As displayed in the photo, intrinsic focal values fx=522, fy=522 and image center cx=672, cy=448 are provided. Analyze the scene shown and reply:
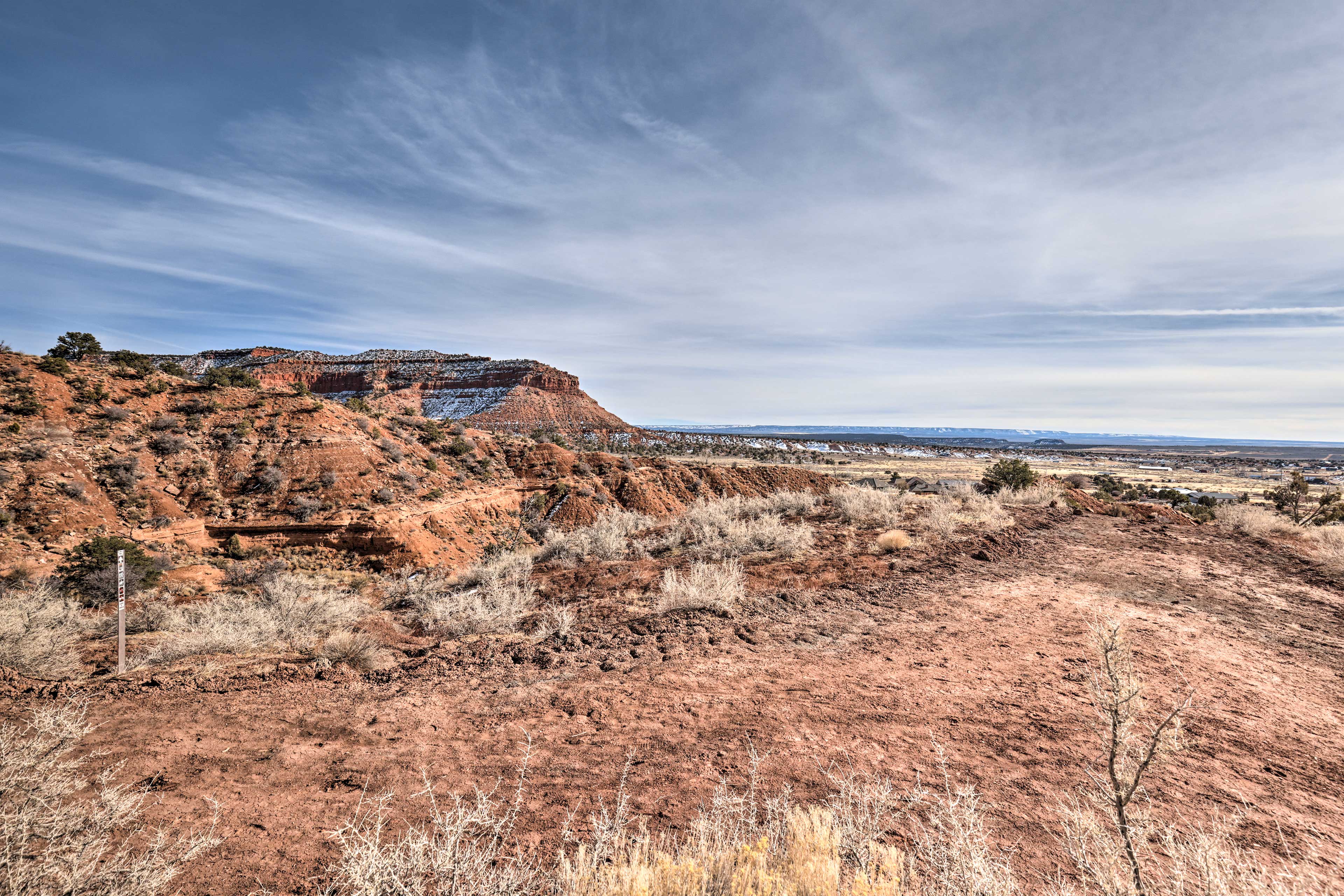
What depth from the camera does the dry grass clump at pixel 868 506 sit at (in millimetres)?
14242

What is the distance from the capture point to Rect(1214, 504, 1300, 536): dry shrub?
13.7 meters

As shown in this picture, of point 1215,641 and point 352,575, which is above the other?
point 1215,641

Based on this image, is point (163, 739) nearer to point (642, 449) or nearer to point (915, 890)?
point (915, 890)

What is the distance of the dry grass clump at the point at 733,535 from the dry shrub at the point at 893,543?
151 cm

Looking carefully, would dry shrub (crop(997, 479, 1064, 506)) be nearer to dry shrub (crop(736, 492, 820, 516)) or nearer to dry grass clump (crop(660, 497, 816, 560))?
dry shrub (crop(736, 492, 820, 516))

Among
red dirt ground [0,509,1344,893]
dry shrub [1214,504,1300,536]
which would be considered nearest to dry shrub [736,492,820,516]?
red dirt ground [0,509,1344,893]

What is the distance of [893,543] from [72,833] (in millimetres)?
11859

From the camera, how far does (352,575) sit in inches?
550

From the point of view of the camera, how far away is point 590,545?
12852 mm

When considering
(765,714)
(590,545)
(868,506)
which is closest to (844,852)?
(765,714)

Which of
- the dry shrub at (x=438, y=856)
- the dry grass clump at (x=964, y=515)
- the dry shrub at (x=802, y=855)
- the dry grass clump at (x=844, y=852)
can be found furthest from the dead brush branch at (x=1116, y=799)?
the dry grass clump at (x=964, y=515)

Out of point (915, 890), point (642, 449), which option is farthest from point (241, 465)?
point (642, 449)

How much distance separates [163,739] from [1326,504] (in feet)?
97.1

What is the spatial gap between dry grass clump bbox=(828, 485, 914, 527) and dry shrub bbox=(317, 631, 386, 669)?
38.6 feet
